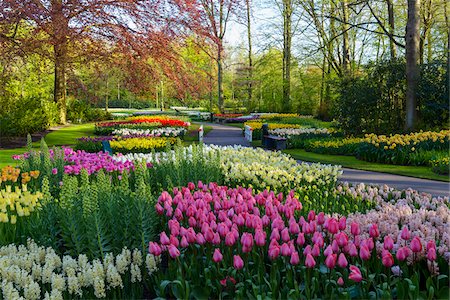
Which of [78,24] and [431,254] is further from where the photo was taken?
[78,24]

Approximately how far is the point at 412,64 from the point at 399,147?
13.6 feet

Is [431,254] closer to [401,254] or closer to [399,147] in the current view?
[401,254]

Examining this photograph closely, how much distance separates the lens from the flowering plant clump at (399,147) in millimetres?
10578

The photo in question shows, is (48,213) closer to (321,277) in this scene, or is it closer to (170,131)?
(321,277)

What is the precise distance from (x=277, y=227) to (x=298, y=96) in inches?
1341

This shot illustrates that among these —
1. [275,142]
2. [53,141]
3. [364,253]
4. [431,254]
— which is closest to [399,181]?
[431,254]

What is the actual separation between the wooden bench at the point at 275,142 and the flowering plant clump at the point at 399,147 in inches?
125

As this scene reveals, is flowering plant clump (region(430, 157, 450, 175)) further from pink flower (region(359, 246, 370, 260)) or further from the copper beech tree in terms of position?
the copper beech tree

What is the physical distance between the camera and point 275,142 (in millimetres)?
14375

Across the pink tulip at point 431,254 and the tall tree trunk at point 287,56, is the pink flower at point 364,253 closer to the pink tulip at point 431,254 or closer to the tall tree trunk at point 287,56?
the pink tulip at point 431,254

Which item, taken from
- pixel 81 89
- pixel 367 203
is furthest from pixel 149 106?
pixel 367 203

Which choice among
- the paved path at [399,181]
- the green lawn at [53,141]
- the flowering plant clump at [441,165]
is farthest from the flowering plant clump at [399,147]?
the green lawn at [53,141]

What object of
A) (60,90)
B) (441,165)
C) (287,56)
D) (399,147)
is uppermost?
(287,56)

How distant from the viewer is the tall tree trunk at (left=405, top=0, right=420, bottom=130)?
13.5 m
